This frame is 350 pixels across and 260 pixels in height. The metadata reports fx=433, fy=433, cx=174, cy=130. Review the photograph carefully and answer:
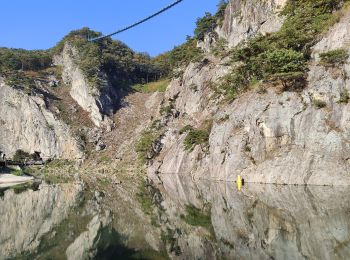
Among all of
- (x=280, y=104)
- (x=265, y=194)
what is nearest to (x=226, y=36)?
(x=280, y=104)

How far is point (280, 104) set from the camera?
43500mm

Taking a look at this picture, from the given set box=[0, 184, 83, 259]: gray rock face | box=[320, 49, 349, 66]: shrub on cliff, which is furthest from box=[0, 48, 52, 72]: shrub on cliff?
box=[320, 49, 349, 66]: shrub on cliff

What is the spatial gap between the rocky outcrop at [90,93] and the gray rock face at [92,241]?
71.7 m

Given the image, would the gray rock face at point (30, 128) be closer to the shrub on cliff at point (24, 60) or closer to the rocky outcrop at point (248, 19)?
the shrub on cliff at point (24, 60)

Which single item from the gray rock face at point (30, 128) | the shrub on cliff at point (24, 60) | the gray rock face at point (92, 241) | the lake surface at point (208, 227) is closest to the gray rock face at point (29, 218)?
the lake surface at point (208, 227)

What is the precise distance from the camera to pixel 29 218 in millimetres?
28344

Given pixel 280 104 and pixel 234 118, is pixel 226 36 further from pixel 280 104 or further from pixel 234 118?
pixel 280 104

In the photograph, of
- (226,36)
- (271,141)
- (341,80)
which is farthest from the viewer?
(226,36)

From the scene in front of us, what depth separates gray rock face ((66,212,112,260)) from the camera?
17.0m

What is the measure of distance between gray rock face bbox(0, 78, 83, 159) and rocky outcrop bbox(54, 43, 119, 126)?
7460 millimetres

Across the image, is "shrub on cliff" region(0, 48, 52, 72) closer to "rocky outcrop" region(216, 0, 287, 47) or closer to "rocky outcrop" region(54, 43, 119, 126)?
"rocky outcrop" region(54, 43, 119, 126)

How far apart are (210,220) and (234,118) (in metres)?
28.2

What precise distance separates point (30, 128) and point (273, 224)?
8472 centimetres

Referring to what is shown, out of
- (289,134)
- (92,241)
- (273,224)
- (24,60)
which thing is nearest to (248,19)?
(289,134)
